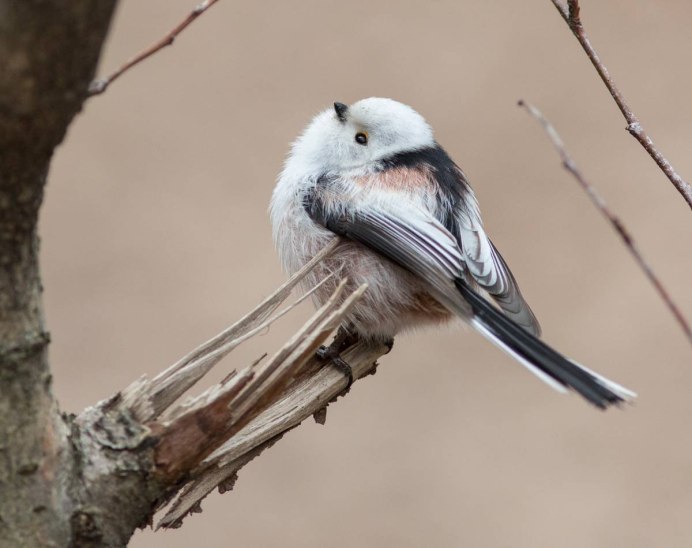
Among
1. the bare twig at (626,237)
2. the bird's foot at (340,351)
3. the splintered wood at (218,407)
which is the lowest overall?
the bare twig at (626,237)

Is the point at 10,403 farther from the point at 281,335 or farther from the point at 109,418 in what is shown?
the point at 281,335

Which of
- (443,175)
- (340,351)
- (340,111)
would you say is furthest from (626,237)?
(340,111)

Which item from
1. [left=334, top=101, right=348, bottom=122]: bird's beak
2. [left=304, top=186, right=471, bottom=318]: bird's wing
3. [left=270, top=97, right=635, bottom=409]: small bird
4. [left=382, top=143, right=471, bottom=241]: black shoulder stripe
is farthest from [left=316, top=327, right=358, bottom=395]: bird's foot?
[left=334, top=101, right=348, bottom=122]: bird's beak

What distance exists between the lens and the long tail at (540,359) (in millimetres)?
1005

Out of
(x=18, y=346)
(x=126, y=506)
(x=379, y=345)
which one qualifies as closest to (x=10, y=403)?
(x=18, y=346)

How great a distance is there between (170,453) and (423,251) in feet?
2.31

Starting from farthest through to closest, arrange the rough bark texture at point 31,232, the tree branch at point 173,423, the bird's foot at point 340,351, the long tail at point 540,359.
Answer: the bird's foot at point 340,351
the long tail at point 540,359
the tree branch at point 173,423
the rough bark texture at point 31,232

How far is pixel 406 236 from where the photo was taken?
1.50 meters

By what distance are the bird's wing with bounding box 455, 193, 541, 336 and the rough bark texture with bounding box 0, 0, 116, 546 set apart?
829 millimetres

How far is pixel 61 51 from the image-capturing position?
57 centimetres

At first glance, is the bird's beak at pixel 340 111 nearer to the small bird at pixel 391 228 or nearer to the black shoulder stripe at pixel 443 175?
the small bird at pixel 391 228

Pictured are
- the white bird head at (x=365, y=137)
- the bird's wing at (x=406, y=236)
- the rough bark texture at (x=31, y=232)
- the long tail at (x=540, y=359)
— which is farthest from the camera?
the white bird head at (x=365, y=137)

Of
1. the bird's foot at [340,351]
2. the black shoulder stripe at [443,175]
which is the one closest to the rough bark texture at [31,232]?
the bird's foot at [340,351]

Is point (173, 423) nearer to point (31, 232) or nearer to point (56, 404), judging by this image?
point (56, 404)
